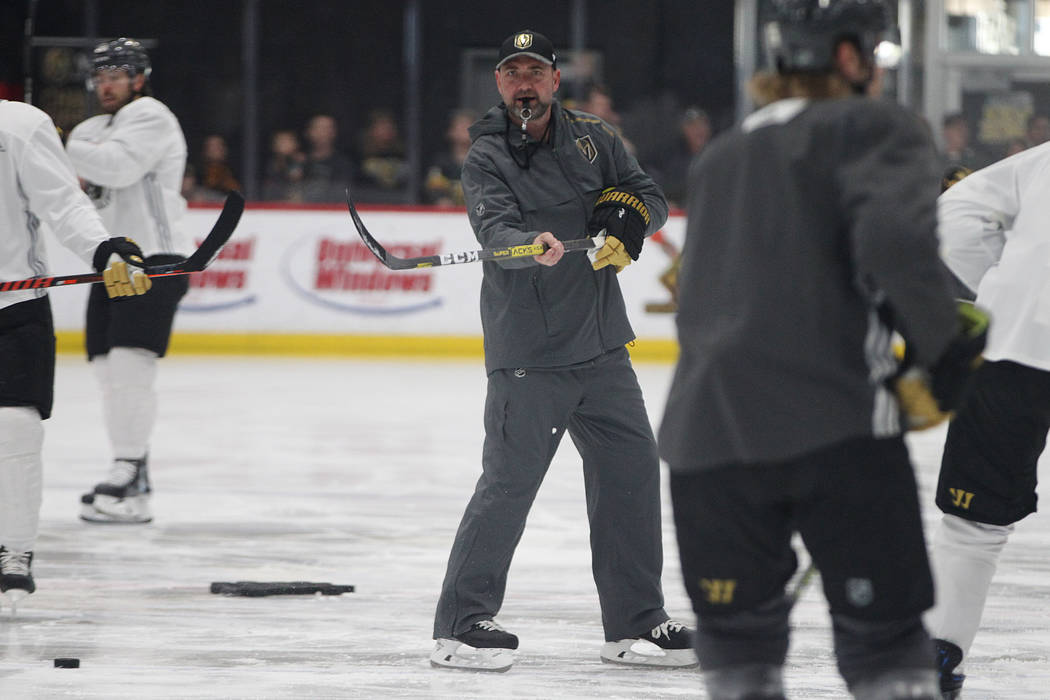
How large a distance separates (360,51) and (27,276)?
30.6ft

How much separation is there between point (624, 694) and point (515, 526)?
0.41m

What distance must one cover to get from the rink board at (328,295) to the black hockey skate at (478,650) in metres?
6.00

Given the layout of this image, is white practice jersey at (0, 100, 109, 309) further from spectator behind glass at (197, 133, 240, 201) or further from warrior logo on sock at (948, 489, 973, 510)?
spectator behind glass at (197, 133, 240, 201)

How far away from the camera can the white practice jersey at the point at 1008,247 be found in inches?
97.7

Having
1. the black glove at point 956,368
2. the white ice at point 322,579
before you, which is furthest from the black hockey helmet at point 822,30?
the white ice at point 322,579

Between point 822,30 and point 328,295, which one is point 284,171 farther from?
point 822,30

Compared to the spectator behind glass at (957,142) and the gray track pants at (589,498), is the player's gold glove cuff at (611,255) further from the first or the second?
the spectator behind glass at (957,142)

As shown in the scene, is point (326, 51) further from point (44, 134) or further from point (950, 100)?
point (44, 134)

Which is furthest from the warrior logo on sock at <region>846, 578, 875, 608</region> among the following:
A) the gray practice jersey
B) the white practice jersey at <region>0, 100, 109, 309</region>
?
the white practice jersey at <region>0, 100, 109, 309</region>

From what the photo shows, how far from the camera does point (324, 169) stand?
31.6ft

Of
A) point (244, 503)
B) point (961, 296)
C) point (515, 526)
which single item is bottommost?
point (244, 503)

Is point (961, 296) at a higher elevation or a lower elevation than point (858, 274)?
lower

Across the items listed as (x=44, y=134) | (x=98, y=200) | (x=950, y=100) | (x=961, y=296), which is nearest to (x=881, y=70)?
(x=961, y=296)

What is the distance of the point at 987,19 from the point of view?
32.3 feet
